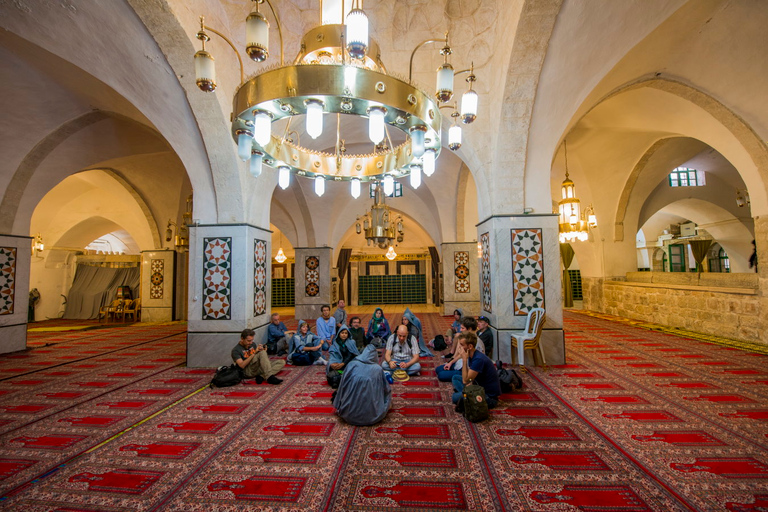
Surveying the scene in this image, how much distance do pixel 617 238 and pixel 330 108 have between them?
33.1 feet

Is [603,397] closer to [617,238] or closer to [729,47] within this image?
[729,47]

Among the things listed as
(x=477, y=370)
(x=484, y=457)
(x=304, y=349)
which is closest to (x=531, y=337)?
(x=477, y=370)

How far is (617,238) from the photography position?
9570mm

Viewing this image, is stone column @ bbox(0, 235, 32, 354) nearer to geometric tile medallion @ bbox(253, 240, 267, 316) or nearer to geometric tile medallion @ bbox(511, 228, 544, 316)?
geometric tile medallion @ bbox(253, 240, 267, 316)

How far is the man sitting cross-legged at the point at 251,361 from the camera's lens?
13.3 ft

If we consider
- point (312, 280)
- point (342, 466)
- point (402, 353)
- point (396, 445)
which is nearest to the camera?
point (342, 466)

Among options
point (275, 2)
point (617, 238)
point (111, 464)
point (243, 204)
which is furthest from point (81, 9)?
point (617, 238)

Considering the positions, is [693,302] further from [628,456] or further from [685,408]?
[628,456]

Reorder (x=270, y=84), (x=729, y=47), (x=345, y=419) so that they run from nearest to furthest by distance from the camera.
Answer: (x=270, y=84) < (x=345, y=419) < (x=729, y=47)

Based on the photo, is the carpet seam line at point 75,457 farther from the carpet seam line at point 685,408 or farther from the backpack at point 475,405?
the carpet seam line at point 685,408

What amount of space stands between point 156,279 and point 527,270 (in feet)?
33.1

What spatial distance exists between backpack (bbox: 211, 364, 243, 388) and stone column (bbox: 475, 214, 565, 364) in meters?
3.43

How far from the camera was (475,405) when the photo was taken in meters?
2.86

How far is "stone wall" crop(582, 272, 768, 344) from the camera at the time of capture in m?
5.65
